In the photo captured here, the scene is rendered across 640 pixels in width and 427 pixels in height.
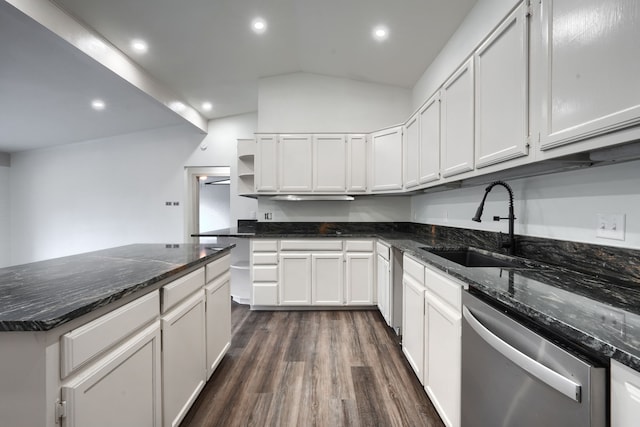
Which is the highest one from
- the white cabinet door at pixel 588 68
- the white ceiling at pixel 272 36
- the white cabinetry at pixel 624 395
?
the white ceiling at pixel 272 36

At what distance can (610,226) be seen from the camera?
1.16 m

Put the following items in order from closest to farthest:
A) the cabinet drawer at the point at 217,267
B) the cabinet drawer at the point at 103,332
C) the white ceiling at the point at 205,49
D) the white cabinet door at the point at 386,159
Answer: the cabinet drawer at the point at 103,332 → the cabinet drawer at the point at 217,267 → the white ceiling at the point at 205,49 → the white cabinet door at the point at 386,159

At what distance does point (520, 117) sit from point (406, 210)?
8.56 feet

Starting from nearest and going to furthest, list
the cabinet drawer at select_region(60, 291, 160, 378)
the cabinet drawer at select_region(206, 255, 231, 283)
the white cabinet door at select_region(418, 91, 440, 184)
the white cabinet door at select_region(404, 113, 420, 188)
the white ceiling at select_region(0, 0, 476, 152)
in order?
the cabinet drawer at select_region(60, 291, 160, 378) → the cabinet drawer at select_region(206, 255, 231, 283) → the white cabinet door at select_region(418, 91, 440, 184) → the white ceiling at select_region(0, 0, 476, 152) → the white cabinet door at select_region(404, 113, 420, 188)

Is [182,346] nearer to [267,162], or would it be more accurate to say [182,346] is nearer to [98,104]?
[267,162]

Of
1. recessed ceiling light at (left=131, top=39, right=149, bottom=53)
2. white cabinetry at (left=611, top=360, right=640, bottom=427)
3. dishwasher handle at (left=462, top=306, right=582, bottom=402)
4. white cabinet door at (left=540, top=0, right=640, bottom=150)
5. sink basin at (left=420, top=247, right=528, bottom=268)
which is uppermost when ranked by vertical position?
recessed ceiling light at (left=131, top=39, right=149, bottom=53)

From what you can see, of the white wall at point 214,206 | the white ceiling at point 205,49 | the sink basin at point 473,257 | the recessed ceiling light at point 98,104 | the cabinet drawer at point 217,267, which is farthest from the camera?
the white wall at point 214,206

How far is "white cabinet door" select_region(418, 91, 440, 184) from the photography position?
85.4 inches

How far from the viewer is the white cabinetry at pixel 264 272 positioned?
10.6 ft

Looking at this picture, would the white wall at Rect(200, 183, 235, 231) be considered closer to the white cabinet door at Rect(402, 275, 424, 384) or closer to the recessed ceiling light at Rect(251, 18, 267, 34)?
the recessed ceiling light at Rect(251, 18, 267, 34)

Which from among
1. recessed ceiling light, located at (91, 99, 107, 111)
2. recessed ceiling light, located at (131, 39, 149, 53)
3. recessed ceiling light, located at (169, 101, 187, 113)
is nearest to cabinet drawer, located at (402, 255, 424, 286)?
recessed ceiling light, located at (131, 39, 149, 53)

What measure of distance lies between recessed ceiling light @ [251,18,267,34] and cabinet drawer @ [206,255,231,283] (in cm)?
233

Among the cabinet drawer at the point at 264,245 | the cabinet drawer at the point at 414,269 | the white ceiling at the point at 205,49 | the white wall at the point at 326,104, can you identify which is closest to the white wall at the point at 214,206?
the white ceiling at the point at 205,49

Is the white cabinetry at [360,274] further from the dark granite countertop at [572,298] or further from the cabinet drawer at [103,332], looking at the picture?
the cabinet drawer at [103,332]
